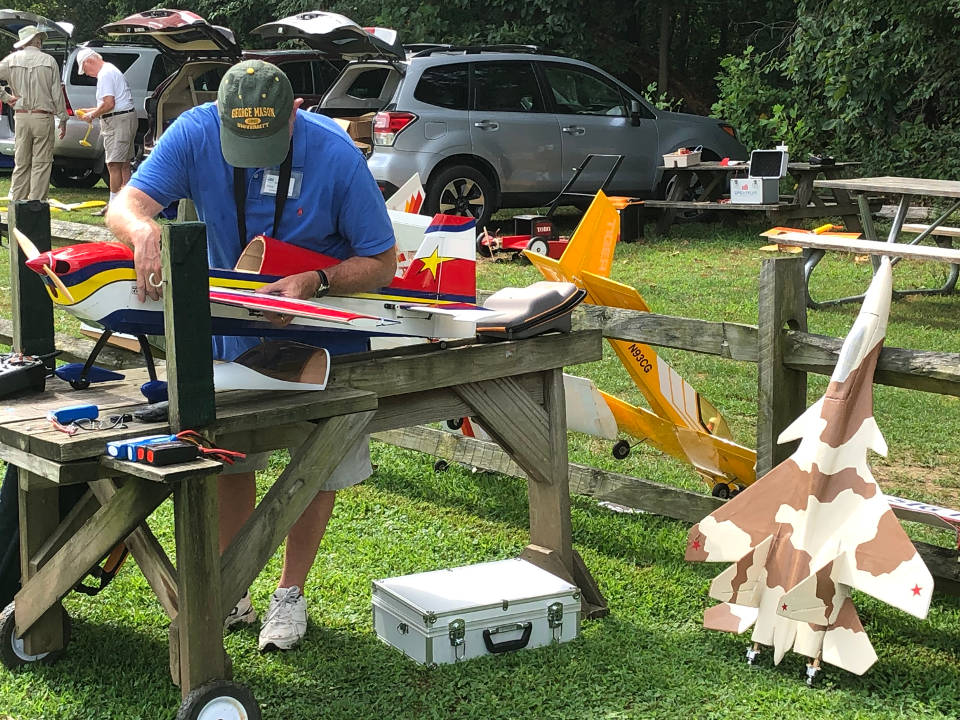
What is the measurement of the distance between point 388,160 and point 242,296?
900 cm

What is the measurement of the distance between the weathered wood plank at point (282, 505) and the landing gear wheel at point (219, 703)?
0.65 feet

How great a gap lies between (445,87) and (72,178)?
8.22m

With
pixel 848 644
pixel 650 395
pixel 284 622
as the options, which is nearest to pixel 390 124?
pixel 650 395

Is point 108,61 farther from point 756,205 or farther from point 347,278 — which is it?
point 347,278

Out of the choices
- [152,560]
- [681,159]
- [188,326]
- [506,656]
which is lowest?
[506,656]

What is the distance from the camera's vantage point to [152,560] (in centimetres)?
337

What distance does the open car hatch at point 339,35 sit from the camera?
12828mm

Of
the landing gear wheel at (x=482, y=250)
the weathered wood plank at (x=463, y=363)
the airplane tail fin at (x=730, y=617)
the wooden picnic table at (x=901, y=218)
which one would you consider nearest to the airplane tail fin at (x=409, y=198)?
the weathered wood plank at (x=463, y=363)

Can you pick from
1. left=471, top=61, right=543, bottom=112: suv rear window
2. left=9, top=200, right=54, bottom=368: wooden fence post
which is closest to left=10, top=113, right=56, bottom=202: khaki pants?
left=471, top=61, right=543, bottom=112: suv rear window

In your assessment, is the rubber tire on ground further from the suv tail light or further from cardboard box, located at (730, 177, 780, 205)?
cardboard box, located at (730, 177, 780, 205)

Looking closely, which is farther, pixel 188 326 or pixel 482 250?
pixel 482 250

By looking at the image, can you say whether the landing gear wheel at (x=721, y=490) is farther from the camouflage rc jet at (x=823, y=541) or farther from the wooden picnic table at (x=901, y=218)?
the wooden picnic table at (x=901, y=218)

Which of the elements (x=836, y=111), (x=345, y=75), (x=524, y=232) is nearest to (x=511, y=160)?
(x=524, y=232)

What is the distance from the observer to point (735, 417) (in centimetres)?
656
